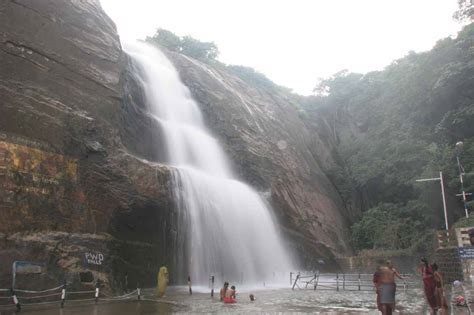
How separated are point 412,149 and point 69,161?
2582cm

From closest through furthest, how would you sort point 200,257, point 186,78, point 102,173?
1. point 102,173
2. point 200,257
3. point 186,78

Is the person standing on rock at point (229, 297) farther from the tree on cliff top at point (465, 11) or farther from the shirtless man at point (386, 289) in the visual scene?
the tree on cliff top at point (465, 11)

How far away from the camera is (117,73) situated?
19.9 meters

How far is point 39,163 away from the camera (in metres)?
14.2

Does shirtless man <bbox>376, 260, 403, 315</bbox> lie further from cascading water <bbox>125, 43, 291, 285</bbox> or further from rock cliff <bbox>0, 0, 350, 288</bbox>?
cascading water <bbox>125, 43, 291, 285</bbox>

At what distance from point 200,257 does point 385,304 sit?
1222 centimetres

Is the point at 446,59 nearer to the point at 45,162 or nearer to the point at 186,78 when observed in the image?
the point at 186,78

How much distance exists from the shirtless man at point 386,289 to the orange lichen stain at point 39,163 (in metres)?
10.5

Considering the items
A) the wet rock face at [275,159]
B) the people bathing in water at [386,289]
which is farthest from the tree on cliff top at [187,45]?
the people bathing in water at [386,289]

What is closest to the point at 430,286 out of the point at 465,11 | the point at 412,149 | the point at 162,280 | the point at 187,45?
the point at 162,280

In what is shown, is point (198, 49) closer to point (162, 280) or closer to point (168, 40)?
point (168, 40)

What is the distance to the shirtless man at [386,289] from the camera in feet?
27.4

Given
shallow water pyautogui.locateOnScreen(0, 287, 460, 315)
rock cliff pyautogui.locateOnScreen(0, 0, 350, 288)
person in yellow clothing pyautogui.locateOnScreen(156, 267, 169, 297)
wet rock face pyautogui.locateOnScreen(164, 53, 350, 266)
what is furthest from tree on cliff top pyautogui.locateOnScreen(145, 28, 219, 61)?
shallow water pyautogui.locateOnScreen(0, 287, 460, 315)

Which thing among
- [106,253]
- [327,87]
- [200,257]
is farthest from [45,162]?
[327,87]
